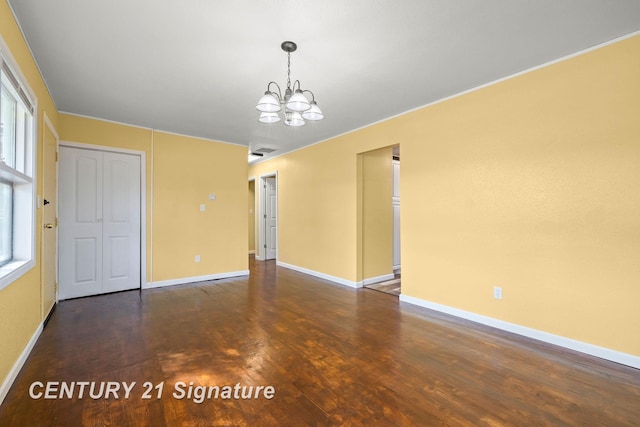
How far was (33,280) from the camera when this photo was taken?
2.55 m

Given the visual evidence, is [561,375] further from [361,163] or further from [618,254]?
[361,163]

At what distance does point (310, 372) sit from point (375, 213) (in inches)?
121

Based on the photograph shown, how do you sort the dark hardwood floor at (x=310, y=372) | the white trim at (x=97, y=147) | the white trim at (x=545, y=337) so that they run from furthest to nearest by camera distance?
the white trim at (x=97, y=147) < the white trim at (x=545, y=337) < the dark hardwood floor at (x=310, y=372)

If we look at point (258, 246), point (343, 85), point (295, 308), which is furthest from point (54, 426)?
point (258, 246)

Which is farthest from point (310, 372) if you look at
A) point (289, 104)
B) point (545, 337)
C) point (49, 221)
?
point (49, 221)

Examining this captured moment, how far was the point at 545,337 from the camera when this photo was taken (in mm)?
2641

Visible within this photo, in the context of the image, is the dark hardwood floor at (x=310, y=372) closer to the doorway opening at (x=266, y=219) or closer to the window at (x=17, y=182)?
the window at (x=17, y=182)

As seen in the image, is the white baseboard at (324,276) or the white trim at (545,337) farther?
the white baseboard at (324,276)

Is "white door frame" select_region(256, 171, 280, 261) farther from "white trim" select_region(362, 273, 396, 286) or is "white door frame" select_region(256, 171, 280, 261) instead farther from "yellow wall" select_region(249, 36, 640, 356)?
"yellow wall" select_region(249, 36, 640, 356)

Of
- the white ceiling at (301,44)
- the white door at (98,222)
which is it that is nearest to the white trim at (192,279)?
the white door at (98,222)

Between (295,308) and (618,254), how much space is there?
118 inches

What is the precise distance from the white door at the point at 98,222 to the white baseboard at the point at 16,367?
57.2 inches

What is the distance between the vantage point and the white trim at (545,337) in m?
2.27

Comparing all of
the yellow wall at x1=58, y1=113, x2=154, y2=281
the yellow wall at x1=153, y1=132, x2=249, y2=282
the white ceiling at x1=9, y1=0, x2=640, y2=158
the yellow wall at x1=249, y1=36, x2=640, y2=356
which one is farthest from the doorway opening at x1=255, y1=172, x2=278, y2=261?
the yellow wall at x1=249, y1=36, x2=640, y2=356
